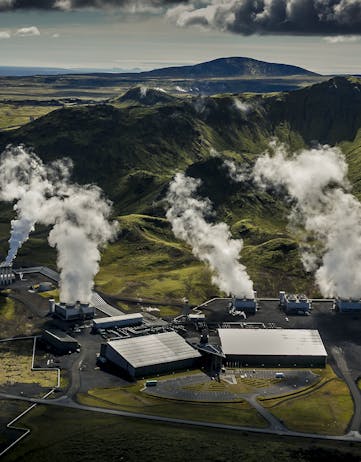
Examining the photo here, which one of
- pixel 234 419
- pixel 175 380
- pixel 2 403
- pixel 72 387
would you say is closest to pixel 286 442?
pixel 234 419

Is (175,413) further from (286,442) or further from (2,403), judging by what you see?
(2,403)

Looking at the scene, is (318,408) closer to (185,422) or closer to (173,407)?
(185,422)

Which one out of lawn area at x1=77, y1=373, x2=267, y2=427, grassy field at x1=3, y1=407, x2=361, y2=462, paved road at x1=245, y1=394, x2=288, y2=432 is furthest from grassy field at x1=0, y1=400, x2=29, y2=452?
paved road at x1=245, y1=394, x2=288, y2=432

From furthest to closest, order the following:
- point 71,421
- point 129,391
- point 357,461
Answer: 1. point 129,391
2. point 71,421
3. point 357,461

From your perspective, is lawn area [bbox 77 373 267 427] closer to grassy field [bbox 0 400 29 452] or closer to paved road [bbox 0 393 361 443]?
paved road [bbox 0 393 361 443]

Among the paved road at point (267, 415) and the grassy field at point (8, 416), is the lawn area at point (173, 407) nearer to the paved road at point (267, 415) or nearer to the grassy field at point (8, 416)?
the paved road at point (267, 415)

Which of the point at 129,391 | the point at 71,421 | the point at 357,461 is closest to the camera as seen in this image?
the point at 357,461

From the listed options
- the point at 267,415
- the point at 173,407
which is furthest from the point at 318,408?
the point at 173,407
